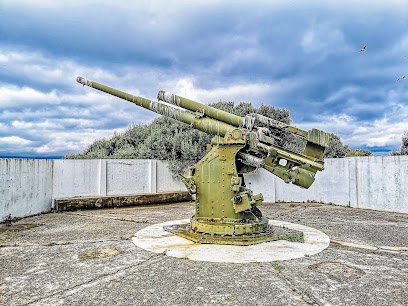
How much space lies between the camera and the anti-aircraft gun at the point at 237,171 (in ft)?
17.0

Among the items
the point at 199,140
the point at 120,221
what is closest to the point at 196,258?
the point at 120,221

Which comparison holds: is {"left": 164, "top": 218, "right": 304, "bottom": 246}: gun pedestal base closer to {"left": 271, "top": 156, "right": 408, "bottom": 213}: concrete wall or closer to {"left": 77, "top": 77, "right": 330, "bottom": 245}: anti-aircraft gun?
{"left": 77, "top": 77, "right": 330, "bottom": 245}: anti-aircraft gun

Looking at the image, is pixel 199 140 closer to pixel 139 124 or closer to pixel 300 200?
pixel 300 200

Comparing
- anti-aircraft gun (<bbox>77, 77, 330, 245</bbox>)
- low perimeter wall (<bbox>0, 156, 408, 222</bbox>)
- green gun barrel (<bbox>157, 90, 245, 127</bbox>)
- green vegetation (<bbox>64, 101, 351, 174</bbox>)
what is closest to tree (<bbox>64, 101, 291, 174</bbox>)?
green vegetation (<bbox>64, 101, 351, 174</bbox>)

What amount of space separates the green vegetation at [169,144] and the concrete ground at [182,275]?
430 cm

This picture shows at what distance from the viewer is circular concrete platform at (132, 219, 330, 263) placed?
4.29m

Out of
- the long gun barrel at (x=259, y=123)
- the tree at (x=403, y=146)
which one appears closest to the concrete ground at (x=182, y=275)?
the long gun barrel at (x=259, y=123)

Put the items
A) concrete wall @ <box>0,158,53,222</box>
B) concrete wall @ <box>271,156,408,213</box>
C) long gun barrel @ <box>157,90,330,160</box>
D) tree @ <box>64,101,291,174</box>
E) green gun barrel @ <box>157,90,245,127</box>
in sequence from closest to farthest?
long gun barrel @ <box>157,90,330,160</box>
green gun barrel @ <box>157,90,245,127</box>
concrete wall @ <box>0,158,53,222</box>
concrete wall @ <box>271,156,408,213</box>
tree @ <box>64,101,291,174</box>

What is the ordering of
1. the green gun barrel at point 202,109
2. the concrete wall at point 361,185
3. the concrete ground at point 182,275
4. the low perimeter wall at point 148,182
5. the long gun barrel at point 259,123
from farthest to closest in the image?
the concrete wall at point 361,185 → the low perimeter wall at point 148,182 → the green gun barrel at point 202,109 → the long gun barrel at point 259,123 → the concrete ground at point 182,275

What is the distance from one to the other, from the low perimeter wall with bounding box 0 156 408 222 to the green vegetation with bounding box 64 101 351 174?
2.95 feet

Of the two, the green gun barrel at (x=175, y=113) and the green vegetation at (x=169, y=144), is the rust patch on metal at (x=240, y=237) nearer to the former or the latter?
the green gun barrel at (x=175, y=113)

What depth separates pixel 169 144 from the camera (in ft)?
43.4

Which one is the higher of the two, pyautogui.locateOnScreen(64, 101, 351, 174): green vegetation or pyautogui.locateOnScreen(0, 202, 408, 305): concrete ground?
pyautogui.locateOnScreen(64, 101, 351, 174): green vegetation

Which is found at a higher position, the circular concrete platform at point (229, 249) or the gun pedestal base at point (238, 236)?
the gun pedestal base at point (238, 236)
